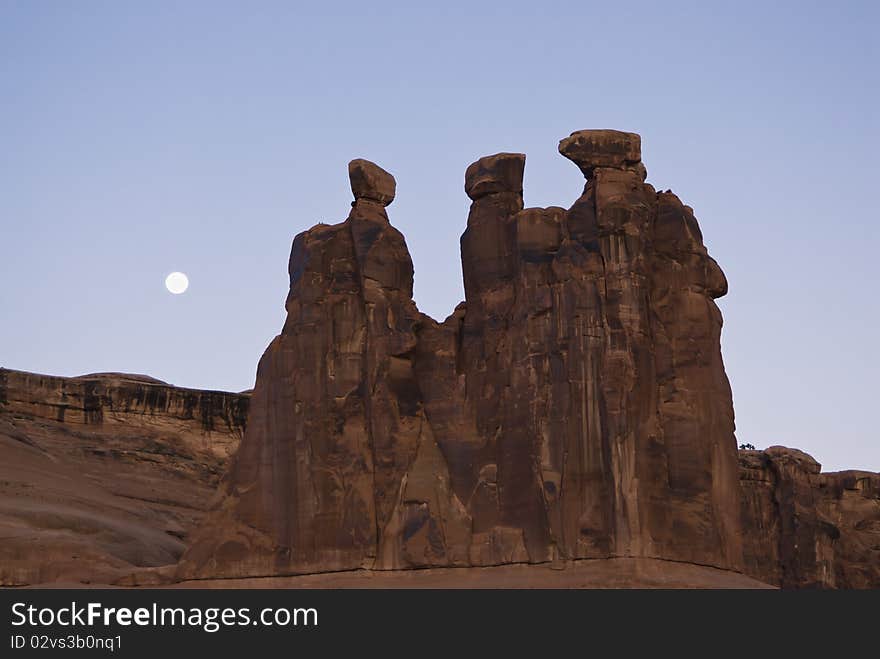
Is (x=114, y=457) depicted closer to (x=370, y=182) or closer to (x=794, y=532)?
(x=370, y=182)

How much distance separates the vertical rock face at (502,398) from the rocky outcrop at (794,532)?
26451 millimetres

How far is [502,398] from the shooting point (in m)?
55.7

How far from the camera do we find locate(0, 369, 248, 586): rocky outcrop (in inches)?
2768

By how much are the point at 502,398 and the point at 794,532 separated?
31.1m

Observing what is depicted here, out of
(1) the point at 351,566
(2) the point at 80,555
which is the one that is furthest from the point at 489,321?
(2) the point at 80,555

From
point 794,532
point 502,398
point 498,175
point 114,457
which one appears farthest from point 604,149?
point 114,457

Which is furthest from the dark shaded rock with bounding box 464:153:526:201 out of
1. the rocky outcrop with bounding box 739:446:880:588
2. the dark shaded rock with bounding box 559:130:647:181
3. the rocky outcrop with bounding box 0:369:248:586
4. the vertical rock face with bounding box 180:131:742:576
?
the rocky outcrop with bounding box 739:446:880:588

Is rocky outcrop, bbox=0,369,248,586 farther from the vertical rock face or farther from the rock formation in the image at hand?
the vertical rock face

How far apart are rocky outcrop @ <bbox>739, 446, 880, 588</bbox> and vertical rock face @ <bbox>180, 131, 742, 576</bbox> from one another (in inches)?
1041

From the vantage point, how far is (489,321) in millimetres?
56688

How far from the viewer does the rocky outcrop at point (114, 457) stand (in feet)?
231

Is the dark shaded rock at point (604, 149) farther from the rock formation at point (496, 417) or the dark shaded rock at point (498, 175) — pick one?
the dark shaded rock at point (498, 175)
